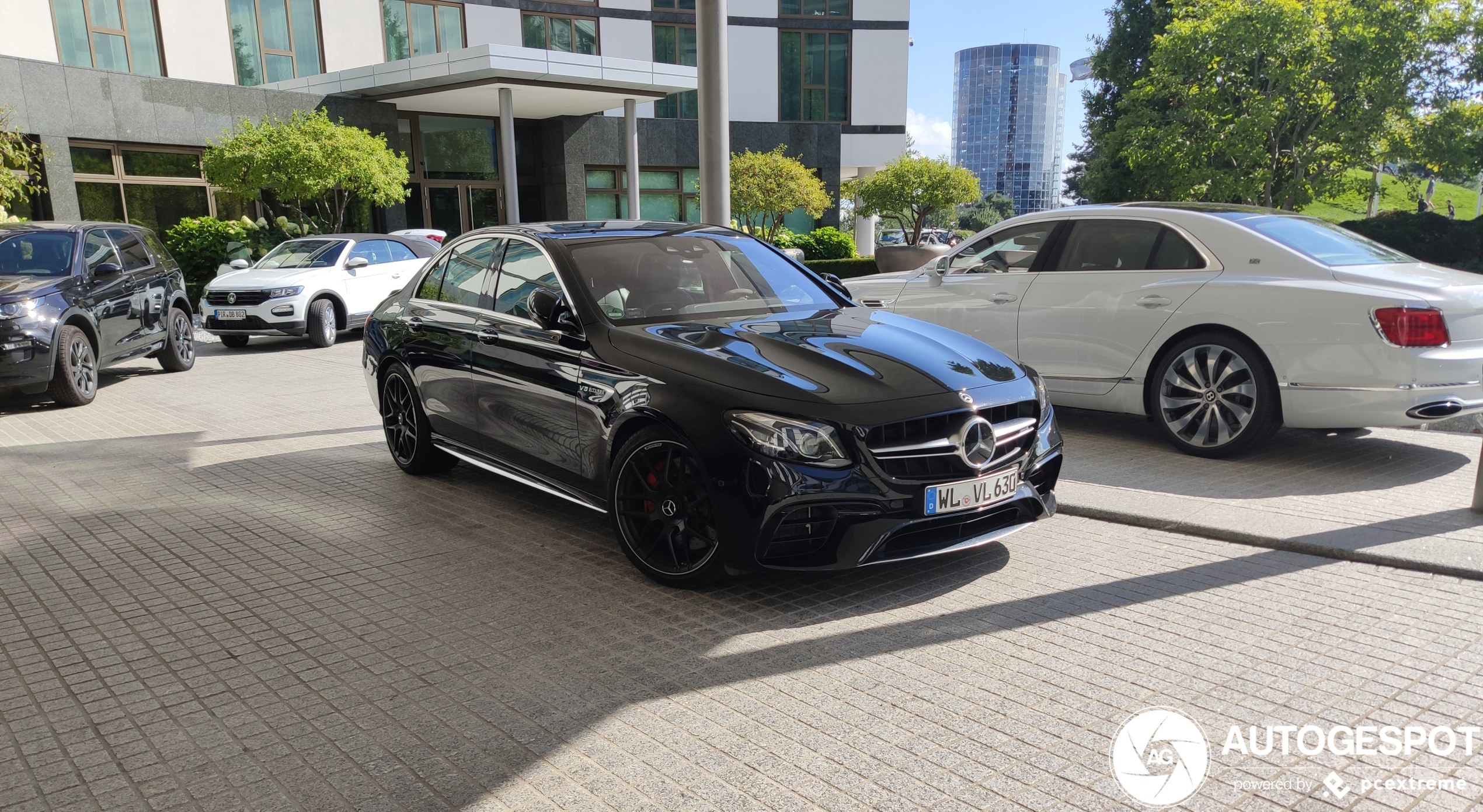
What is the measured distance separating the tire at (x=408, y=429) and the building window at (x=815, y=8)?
3633cm

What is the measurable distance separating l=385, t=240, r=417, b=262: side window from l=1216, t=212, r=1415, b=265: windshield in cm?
1309

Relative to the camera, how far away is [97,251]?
10.8 m

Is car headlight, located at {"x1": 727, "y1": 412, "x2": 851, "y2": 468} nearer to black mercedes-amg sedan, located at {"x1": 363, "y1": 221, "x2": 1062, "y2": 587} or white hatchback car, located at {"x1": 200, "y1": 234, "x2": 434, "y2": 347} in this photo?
black mercedes-amg sedan, located at {"x1": 363, "y1": 221, "x2": 1062, "y2": 587}

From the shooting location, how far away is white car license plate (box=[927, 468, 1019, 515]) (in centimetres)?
414

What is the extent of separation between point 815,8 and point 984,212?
71.5 metres

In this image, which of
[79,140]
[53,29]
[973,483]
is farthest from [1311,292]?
[53,29]

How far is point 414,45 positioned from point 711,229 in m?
29.5

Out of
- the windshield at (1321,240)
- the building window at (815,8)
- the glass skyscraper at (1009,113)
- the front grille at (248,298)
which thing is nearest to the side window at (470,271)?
the windshield at (1321,240)

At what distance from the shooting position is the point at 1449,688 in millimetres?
3393

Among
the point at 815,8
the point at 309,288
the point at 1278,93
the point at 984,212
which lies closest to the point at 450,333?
the point at 309,288

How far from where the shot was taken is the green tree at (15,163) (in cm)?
1628

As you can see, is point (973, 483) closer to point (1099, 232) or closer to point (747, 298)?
point (747, 298)

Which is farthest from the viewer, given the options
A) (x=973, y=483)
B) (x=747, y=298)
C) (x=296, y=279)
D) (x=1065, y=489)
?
(x=296, y=279)

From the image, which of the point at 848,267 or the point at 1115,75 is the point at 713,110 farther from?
the point at 1115,75
